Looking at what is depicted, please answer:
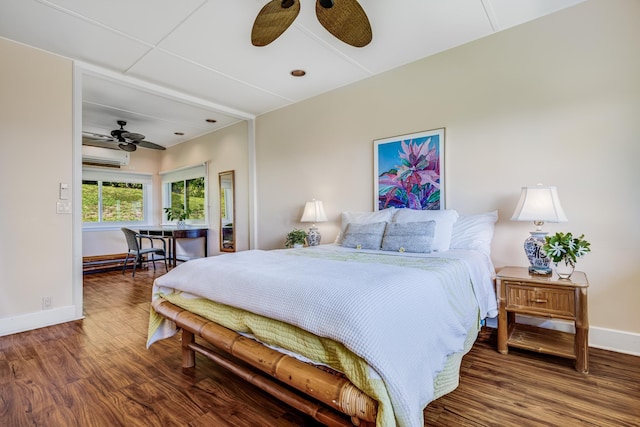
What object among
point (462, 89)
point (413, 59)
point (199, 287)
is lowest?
point (199, 287)

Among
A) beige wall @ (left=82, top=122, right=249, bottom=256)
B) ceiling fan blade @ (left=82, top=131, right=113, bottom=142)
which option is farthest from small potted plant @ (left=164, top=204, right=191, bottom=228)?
ceiling fan blade @ (left=82, top=131, right=113, bottom=142)

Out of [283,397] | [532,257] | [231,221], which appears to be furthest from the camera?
[231,221]

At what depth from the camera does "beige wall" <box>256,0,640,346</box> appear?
2.24m

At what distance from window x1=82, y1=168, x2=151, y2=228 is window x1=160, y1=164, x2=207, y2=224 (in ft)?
1.50

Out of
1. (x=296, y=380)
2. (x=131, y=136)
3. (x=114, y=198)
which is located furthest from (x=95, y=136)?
(x=296, y=380)

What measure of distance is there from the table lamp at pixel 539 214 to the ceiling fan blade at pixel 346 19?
1669 millimetres

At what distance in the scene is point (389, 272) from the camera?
63.5 inches

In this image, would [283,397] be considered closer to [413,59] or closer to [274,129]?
[413,59]

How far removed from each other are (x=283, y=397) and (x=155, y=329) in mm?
1236

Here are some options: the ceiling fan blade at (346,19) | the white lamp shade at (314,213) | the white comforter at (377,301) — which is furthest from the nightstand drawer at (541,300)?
the white lamp shade at (314,213)

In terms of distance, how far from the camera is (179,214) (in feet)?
21.2

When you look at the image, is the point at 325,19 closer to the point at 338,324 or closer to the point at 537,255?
the point at 338,324

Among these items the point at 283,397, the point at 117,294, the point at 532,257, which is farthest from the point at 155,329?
the point at 532,257

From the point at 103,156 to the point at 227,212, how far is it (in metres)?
2.98
